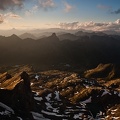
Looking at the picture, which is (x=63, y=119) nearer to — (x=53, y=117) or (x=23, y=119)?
(x=53, y=117)

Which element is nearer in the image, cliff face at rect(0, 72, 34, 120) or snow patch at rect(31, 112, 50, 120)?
cliff face at rect(0, 72, 34, 120)

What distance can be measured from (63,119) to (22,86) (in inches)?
1552

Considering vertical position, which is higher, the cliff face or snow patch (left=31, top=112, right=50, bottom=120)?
the cliff face

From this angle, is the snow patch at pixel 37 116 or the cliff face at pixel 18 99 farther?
the snow patch at pixel 37 116

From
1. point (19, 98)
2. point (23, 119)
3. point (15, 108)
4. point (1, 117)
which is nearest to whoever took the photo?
point (1, 117)

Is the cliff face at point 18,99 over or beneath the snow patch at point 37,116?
over

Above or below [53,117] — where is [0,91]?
above

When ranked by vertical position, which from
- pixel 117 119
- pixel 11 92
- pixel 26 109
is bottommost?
Result: pixel 117 119

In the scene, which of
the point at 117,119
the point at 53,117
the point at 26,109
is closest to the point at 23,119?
the point at 26,109

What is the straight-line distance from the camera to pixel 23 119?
166 m

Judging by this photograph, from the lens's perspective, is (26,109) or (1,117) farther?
(26,109)

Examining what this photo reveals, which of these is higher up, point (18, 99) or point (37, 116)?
point (18, 99)

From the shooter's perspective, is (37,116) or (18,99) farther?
(18,99)

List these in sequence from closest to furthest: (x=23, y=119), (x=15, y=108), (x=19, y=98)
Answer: (x=23, y=119) < (x=15, y=108) < (x=19, y=98)
